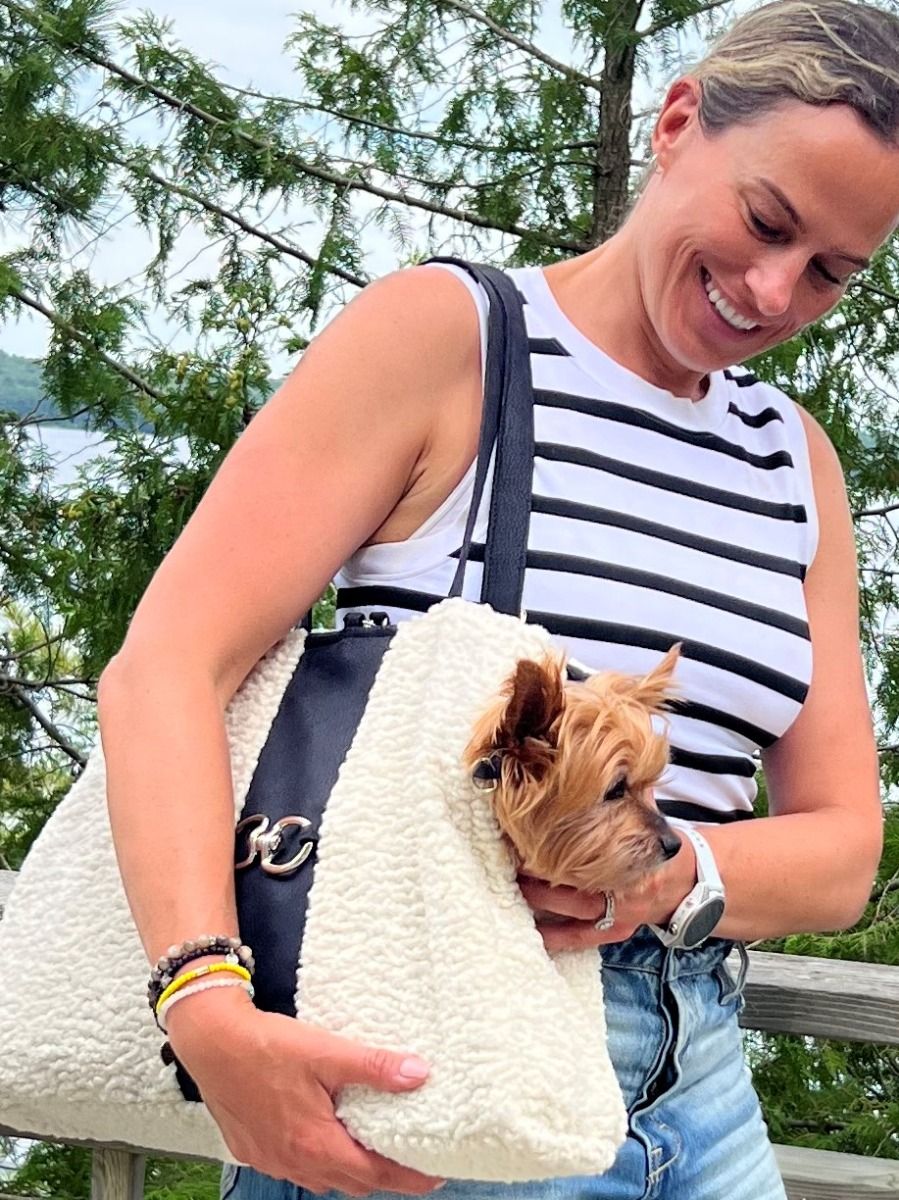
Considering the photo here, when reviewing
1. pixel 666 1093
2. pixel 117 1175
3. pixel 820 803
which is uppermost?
pixel 820 803

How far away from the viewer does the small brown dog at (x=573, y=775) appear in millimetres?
1056

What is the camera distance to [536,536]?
4.08 feet

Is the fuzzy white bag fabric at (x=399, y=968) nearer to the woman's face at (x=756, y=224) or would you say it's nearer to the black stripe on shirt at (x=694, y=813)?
the black stripe on shirt at (x=694, y=813)

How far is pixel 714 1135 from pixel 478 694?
1.64ft

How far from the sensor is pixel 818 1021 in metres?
2.09

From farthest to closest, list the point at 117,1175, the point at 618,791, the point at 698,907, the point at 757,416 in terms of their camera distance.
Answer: the point at 117,1175 → the point at 757,416 → the point at 698,907 → the point at 618,791

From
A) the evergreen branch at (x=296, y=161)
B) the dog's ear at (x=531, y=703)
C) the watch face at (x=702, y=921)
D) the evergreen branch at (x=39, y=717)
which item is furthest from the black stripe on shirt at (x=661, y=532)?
the evergreen branch at (x=39, y=717)

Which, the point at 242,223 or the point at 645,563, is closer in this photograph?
the point at 645,563

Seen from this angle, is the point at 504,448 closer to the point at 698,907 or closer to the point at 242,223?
the point at 698,907

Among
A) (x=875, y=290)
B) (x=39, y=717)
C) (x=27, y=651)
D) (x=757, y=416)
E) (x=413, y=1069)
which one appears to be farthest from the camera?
(x=39, y=717)

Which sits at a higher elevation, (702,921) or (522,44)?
(522,44)

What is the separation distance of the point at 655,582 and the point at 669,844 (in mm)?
257

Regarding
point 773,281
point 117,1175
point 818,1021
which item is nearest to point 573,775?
point 773,281

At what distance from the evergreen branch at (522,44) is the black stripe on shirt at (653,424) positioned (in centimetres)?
180
